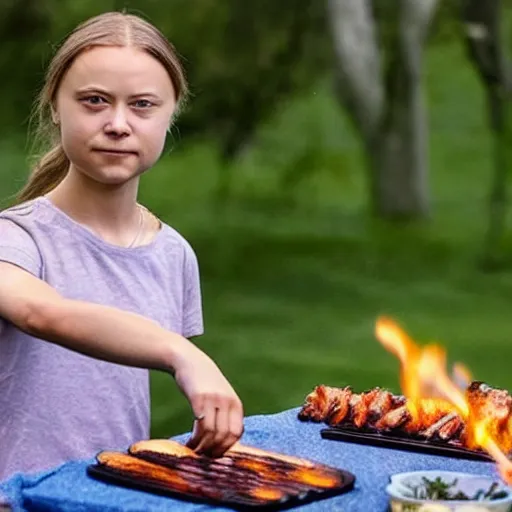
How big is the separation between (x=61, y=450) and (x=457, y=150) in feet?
69.5

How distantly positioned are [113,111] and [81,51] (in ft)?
0.44

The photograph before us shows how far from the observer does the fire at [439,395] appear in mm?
2918

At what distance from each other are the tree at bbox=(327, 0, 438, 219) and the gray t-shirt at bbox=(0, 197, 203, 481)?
13.7m

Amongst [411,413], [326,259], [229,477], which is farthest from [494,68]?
[229,477]

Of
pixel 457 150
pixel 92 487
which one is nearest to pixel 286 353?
pixel 92 487

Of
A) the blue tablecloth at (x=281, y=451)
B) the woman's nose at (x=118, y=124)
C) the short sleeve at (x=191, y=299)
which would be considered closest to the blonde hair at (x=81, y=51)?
the woman's nose at (x=118, y=124)

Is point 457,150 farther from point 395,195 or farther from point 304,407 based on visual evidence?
point 304,407

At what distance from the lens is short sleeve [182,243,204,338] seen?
3117 mm

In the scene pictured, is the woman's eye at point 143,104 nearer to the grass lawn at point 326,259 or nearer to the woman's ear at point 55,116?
the woman's ear at point 55,116

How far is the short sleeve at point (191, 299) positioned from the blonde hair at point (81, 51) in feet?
0.96

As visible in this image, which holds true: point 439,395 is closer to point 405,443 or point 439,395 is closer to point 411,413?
point 411,413

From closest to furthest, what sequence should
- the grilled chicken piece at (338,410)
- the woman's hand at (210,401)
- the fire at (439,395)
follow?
the woman's hand at (210,401) → the fire at (439,395) → the grilled chicken piece at (338,410)

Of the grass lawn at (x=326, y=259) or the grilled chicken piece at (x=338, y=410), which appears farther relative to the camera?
the grass lawn at (x=326, y=259)

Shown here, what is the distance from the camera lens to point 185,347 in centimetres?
228
